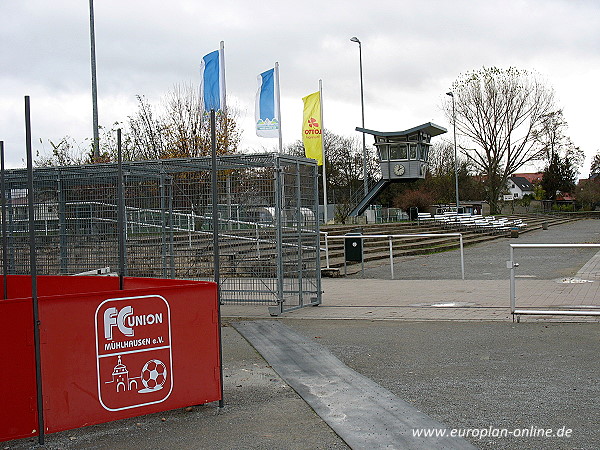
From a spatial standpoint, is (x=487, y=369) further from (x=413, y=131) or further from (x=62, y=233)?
(x=413, y=131)

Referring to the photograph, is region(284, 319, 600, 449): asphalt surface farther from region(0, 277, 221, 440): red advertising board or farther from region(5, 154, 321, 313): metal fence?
region(0, 277, 221, 440): red advertising board

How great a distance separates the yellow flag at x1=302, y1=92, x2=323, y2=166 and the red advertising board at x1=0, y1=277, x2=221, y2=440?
24.9 metres

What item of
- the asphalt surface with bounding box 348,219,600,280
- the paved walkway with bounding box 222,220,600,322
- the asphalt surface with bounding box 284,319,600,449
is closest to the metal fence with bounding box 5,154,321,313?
the paved walkway with bounding box 222,220,600,322

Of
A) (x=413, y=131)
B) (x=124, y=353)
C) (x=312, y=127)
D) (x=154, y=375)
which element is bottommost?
(x=154, y=375)

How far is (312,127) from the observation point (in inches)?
1206

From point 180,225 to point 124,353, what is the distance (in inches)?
280

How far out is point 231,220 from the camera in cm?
1193

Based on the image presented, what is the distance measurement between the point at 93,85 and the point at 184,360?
18.2 m

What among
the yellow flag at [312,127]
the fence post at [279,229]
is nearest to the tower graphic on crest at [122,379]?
the fence post at [279,229]

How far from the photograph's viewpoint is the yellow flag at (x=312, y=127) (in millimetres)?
30406

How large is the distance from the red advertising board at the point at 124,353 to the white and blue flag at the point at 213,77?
1892cm

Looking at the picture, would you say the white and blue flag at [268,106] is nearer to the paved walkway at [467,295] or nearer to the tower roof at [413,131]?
the paved walkway at [467,295]

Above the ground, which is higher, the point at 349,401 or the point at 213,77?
the point at 213,77

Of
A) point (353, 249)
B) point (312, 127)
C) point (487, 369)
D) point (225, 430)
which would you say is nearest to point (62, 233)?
point (353, 249)
